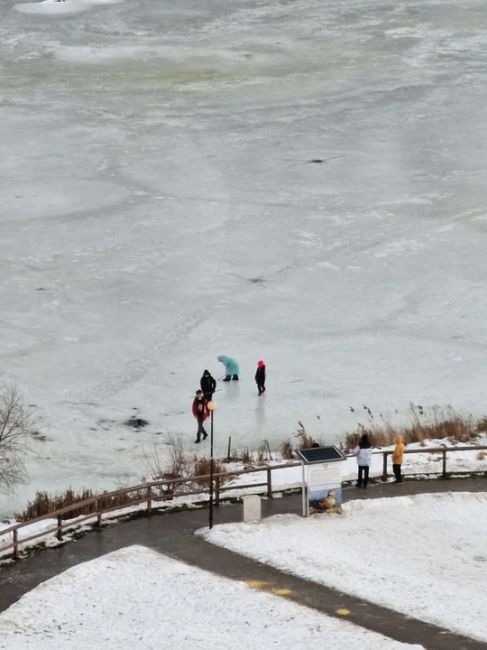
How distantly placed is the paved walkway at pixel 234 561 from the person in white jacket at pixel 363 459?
152mm

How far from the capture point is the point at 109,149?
1529 inches

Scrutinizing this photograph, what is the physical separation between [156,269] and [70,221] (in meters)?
3.90

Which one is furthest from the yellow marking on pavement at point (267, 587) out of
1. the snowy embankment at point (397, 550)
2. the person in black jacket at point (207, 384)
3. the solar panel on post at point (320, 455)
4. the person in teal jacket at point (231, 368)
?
the person in teal jacket at point (231, 368)

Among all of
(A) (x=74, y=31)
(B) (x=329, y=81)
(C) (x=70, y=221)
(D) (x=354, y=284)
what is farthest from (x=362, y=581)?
(A) (x=74, y=31)

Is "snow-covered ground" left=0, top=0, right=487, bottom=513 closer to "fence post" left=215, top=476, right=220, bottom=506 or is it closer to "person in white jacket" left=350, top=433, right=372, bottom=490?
"fence post" left=215, top=476, right=220, bottom=506

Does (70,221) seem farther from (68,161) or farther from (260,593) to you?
(260,593)

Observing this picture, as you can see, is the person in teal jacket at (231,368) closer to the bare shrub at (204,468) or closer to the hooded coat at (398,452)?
the bare shrub at (204,468)

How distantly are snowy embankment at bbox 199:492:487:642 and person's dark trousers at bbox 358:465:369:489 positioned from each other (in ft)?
2.33

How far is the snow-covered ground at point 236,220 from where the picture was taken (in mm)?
24453

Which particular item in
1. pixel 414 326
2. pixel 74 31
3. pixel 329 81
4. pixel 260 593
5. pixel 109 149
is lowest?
pixel 260 593

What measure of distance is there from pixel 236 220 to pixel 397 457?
1481cm

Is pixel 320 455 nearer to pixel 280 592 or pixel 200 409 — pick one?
pixel 280 592

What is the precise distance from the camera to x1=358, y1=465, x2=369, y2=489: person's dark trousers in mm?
19422

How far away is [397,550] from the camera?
17297mm
